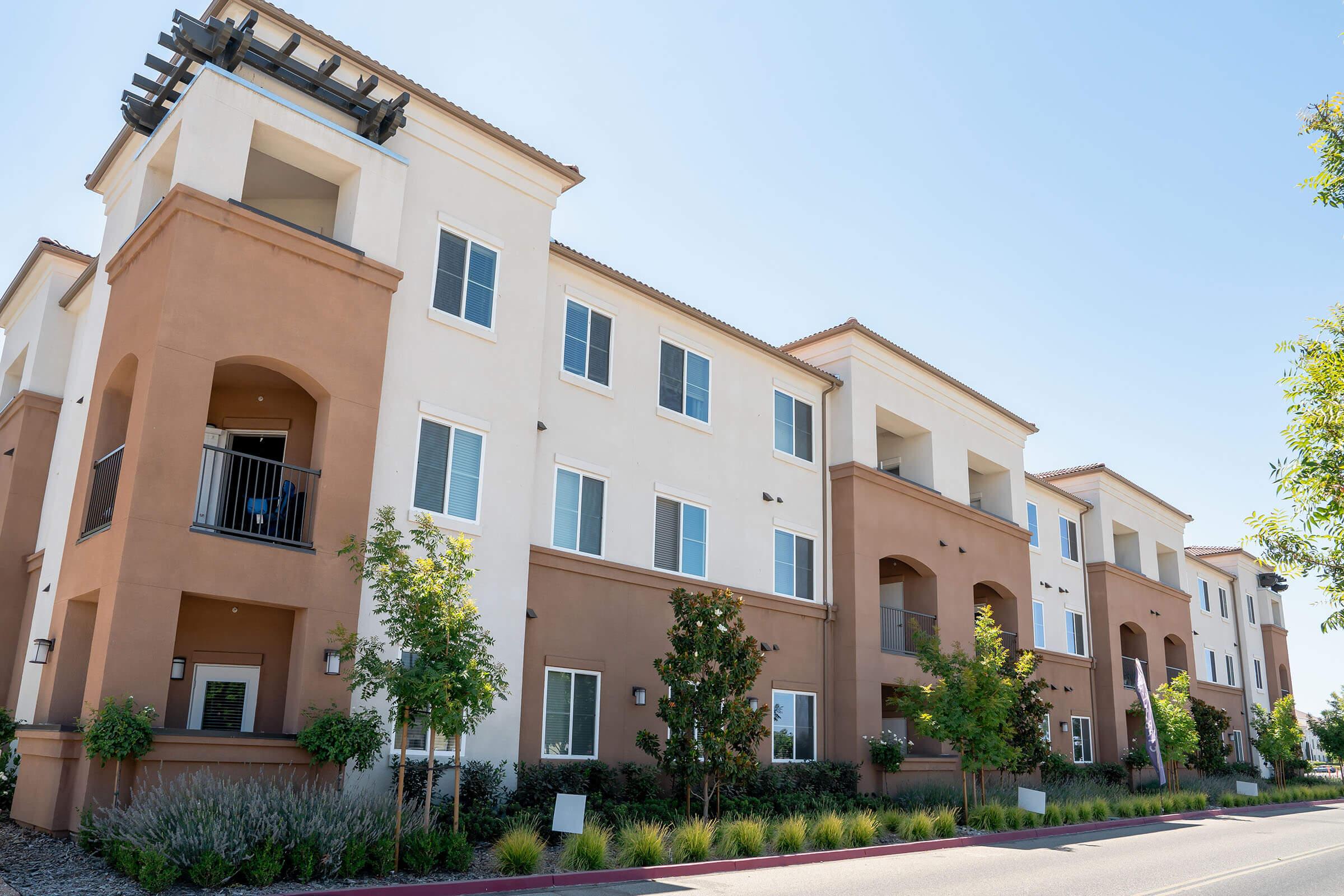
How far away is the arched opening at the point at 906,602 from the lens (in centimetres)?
2688

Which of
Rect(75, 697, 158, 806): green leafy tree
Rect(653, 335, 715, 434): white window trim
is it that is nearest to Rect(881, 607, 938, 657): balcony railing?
Rect(653, 335, 715, 434): white window trim

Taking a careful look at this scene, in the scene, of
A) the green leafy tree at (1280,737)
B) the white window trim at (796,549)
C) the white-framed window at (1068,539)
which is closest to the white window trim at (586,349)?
the white window trim at (796,549)

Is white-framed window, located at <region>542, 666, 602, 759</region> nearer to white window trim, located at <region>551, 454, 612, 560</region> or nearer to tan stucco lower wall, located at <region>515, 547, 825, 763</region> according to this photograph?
tan stucco lower wall, located at <region>515, 547, 825, 763</region>

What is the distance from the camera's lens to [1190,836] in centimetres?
2236

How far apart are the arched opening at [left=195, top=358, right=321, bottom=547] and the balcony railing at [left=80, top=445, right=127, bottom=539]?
129 cm

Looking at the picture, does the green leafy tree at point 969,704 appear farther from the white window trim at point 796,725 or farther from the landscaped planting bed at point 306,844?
the landscaped planting bed at point 306,844

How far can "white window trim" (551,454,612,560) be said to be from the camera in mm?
19109

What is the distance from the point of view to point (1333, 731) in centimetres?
4997

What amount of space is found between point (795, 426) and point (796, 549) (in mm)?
3102

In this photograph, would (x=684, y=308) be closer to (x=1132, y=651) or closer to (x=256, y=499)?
(x=256, y=499)

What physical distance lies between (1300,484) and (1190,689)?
120 feet

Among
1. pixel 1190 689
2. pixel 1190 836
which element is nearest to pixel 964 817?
pixel 1190 836

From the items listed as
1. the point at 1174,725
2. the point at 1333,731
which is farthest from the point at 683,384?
the point at 1333,731

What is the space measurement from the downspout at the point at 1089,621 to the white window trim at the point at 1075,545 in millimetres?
22
